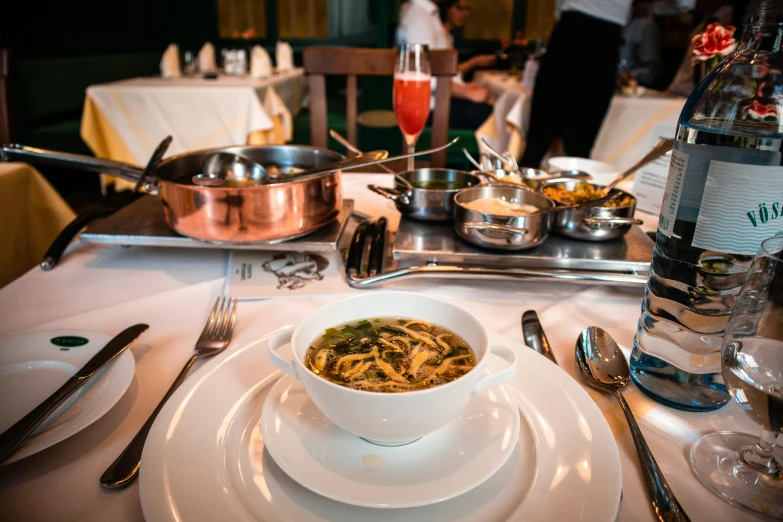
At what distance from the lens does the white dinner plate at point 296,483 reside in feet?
1.26

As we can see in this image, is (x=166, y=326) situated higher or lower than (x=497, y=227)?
lower

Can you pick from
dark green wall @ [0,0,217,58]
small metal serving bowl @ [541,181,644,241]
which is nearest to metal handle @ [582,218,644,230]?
small metal serving bowl @ [541,181,644,241]

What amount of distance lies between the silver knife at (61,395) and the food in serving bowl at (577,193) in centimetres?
73

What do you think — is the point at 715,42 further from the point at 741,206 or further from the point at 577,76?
the point at 577,76

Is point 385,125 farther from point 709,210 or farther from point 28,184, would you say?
point 709,210

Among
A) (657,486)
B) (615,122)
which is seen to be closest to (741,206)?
(657,486)

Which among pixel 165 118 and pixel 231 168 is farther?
pixel 165 118

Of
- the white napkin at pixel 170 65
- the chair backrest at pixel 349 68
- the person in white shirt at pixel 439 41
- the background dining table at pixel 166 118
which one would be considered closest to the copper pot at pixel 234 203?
the chair backrest at pixel 349 68

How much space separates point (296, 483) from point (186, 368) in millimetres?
233

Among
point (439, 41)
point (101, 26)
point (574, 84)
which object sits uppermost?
point (101, 26)

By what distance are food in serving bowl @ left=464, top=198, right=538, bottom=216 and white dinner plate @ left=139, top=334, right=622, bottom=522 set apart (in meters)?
0.40

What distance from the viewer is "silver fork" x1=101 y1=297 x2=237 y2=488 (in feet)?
1.40

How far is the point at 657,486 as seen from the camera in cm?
43

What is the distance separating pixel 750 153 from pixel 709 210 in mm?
63
